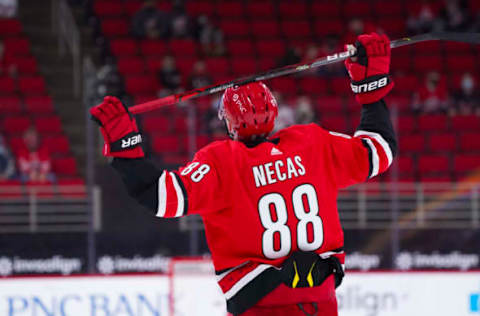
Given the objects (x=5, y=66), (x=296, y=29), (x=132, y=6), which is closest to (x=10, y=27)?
(x=5, y=66)

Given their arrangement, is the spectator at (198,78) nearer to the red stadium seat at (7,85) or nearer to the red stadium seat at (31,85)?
the red stadium seat at (31,85)

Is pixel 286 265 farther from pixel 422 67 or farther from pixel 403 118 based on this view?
pixel 422 67

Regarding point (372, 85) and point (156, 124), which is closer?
point (372, 85)

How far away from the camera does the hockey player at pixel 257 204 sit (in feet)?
6.72

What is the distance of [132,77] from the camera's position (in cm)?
895

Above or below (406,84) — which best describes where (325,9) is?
above

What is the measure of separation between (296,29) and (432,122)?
3708 mm

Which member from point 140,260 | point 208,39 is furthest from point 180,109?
point 208,39

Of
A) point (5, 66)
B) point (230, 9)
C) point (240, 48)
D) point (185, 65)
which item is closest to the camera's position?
point (5, 66)

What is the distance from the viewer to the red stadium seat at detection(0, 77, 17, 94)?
7949 mm

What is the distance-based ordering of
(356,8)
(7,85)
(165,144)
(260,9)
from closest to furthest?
(165,144) → (7,85) → (260,9) → (356,8)

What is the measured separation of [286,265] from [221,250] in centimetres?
19

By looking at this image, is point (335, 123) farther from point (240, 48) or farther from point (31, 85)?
point (31, 85)

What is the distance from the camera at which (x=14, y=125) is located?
637 cm
